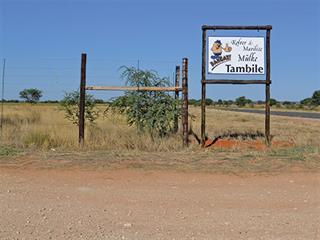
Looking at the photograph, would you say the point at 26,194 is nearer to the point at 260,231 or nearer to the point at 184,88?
the point at 260,231

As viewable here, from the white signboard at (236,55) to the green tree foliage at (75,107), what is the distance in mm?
4069

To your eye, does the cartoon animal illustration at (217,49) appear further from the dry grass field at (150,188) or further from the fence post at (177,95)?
the dry grass field at (150,188)

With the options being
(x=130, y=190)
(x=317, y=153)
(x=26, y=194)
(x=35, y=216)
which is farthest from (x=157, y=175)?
(x=317, y=153)

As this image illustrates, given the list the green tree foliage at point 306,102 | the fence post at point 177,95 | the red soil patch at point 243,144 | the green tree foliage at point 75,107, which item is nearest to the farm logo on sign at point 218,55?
the fence post at point 177,95

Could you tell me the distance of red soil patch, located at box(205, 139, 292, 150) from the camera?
40.0ft

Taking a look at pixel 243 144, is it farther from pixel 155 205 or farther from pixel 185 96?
pixel 155 205

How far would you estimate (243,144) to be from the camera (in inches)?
491

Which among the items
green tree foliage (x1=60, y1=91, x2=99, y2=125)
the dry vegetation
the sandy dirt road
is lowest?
the sandy dirt road

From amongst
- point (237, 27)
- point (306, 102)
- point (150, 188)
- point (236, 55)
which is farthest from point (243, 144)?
point (306, 102)

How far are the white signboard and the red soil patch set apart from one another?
1.85 metres

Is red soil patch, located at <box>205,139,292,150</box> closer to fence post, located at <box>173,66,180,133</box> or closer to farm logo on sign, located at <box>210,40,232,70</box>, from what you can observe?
fence post, located at <box>173,66,180,133</box>

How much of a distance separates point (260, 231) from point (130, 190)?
2.62 metres

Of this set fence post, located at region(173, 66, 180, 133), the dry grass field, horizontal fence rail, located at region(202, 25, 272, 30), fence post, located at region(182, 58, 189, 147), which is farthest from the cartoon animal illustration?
the dry grass field

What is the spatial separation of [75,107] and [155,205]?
943 centimetres
